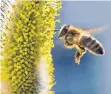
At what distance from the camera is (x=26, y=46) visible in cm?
97

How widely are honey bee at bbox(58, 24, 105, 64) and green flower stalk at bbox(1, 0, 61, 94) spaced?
0.08 meters

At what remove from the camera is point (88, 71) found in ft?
3.46

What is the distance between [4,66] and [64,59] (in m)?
0.26

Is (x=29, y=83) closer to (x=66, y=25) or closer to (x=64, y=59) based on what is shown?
(x=64, y=59)

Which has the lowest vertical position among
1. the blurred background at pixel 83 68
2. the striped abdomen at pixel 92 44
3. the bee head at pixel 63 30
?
the blurred background at pixel 83 68

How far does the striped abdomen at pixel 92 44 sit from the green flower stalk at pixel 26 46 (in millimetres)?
148

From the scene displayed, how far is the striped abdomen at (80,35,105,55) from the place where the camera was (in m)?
0.97

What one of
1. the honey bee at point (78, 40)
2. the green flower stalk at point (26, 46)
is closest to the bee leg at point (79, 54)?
the honey bee at point (78, 40)

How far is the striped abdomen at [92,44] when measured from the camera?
3.19 feet

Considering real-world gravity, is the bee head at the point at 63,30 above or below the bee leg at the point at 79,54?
above

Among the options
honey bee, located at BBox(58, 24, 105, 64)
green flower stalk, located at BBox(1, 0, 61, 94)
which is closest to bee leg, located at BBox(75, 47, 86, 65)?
honey bee, located at BBox(58, 24, 105, 64)

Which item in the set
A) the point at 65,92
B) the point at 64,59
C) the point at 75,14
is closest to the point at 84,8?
the point at 75,14

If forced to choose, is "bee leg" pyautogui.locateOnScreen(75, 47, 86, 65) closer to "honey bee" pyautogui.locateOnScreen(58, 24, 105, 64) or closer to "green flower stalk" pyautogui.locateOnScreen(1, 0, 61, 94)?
"honey bee" pyautogui.locateOnScreen(58, 24, 105, 64)

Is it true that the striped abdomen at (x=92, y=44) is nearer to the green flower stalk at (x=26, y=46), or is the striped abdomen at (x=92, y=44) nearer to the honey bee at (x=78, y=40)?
the honey bee at (x=78, y=40)
